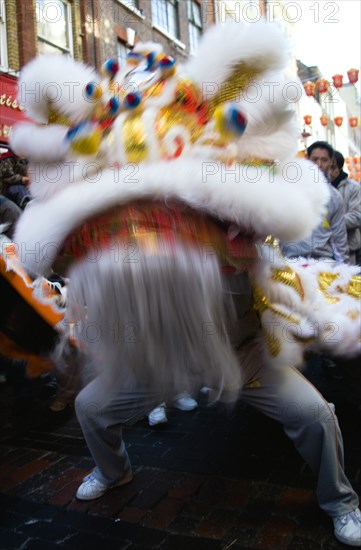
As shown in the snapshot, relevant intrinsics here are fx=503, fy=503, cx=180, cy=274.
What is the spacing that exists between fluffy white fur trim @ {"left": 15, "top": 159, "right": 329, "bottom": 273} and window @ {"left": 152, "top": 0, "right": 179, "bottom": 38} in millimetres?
11388

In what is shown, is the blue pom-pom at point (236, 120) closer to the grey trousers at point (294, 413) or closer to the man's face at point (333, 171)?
the grey trousers at point (294, 413)

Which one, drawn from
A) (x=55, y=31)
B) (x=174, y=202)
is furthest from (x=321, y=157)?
(x=55, y=31)

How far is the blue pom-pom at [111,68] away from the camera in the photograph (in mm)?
1725

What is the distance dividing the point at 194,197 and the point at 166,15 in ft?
42.2

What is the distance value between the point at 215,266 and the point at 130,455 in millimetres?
1715

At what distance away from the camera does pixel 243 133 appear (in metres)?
1.54

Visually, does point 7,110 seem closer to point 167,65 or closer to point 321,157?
point 321,157

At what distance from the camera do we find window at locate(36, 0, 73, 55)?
27.7 feet

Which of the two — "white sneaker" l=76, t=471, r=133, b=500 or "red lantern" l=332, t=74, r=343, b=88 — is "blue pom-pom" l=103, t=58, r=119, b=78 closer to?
"white sneaker" l=76, t=471, r=133, b=500

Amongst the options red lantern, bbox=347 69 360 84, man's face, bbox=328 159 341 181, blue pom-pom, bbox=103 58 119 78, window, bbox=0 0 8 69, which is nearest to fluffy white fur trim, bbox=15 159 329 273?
blue pom-pom, bbox=103 58 119 78

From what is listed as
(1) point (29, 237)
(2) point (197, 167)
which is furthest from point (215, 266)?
(1) point (29, 237)

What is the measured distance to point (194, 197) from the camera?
1363 millimetres

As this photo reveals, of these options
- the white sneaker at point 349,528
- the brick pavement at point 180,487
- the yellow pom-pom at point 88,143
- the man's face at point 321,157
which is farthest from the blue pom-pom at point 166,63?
the man's face at point 321,157

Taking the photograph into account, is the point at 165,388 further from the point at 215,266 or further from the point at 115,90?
the point at 115,90
